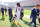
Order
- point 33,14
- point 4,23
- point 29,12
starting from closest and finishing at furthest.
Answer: point 33,14
point 29,12
point 4,23

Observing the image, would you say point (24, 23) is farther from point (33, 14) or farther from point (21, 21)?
point (33, 14)

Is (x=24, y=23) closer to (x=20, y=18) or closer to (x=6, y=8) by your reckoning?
(x=20, y=18)

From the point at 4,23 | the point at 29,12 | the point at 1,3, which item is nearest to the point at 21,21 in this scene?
the point at 29,12

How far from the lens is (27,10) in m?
2.23

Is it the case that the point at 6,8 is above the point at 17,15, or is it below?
above

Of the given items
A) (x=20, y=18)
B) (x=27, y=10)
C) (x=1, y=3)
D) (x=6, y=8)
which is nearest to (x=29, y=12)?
(x=27, y=10)

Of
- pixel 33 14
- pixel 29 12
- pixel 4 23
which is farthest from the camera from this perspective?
pixel 4 23

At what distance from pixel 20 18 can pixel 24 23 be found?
6.7 inches

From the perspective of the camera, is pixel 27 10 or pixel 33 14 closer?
pixel 33 14

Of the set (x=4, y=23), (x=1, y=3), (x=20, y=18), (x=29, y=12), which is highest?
(x=1, y=3)

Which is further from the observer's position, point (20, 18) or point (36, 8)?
point (20, 18)

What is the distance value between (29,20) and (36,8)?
→ 0.35 meters

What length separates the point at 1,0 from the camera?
2.35 metres

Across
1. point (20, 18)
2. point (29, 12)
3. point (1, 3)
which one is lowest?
→ point (20, 18)
